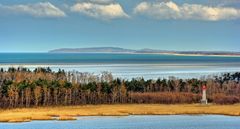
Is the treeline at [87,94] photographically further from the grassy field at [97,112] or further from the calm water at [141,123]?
the calm water at [141,123]

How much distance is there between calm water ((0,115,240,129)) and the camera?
53.6 m

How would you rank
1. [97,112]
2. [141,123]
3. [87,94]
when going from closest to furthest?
1. [141,123]
2. [97,112]
3. [87,94]

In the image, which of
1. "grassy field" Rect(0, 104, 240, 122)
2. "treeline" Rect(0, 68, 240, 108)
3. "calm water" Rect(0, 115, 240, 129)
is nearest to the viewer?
"calm water" Rect(0, 115, 240, 129)

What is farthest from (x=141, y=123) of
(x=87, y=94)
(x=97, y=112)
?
(x=87, y=94)

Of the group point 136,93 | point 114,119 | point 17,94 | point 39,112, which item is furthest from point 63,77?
point 114,119

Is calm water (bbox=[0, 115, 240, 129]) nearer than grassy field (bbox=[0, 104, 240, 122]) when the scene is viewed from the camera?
Yes

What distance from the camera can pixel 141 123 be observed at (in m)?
57.0

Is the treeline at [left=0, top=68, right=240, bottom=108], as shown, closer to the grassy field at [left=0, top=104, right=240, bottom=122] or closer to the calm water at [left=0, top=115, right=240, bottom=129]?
the grassy field at [left=0, top=104, right=240, bottom=122]

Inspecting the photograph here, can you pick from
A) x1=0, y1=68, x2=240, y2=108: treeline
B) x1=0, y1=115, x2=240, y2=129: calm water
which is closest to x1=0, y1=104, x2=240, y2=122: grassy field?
x1=0, y1=115, x2=240, y2=129: calm water

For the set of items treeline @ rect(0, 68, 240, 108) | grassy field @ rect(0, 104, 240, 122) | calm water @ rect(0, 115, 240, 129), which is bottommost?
calm water @ rect(0, 115, 240, 129)

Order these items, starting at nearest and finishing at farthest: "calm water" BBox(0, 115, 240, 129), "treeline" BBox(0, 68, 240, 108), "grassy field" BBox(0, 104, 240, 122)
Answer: "calm water" BBox(0, 115, 240, 129) < "grassy field" BBox(0, 104, 240, 122) < "treeline" BBox(0, 68, 240, 108)

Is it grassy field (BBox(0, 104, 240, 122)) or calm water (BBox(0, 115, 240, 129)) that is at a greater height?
grassy field (BBox(0, 104, 240, 122))

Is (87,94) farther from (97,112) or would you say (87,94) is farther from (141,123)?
(141,123)

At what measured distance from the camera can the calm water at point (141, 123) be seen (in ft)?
176
